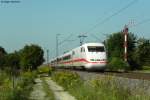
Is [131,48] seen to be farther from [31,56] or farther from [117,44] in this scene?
[31,56]

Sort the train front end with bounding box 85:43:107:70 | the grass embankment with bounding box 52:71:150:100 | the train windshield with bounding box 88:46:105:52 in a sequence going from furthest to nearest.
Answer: the train windshield with bounding box 88:46:105:52 → the train front end with bounding box 85:43:107:70 → the grass embankment with bounding box 52:71:150:100

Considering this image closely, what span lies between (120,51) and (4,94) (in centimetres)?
8450

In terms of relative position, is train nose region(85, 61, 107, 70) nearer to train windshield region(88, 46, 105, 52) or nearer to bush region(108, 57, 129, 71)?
train windshield region(88, 46, 105, 52)

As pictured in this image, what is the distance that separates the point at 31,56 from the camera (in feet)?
296

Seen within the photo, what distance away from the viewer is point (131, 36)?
111 meters

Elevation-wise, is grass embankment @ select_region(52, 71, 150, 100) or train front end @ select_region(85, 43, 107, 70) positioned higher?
train front end @ select_region(85, 43, 107, 70)

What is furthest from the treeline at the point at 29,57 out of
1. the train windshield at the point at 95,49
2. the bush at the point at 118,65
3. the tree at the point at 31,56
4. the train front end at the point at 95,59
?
the train front end at the point at 95,59

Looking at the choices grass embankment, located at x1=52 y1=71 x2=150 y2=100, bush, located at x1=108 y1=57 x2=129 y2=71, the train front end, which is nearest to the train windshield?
the train front end

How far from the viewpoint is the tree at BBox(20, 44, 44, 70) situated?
82950 mm

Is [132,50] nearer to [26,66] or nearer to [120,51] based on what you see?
[120,51]

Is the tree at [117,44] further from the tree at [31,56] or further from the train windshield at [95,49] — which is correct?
the train windshield at [95,49]

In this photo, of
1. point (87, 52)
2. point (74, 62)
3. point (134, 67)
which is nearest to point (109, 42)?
point (134, 67)

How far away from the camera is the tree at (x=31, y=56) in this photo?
8295 cm

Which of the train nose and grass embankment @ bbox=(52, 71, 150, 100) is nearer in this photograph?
grass embankment @ bbox=(52, 71, 150, 100)
